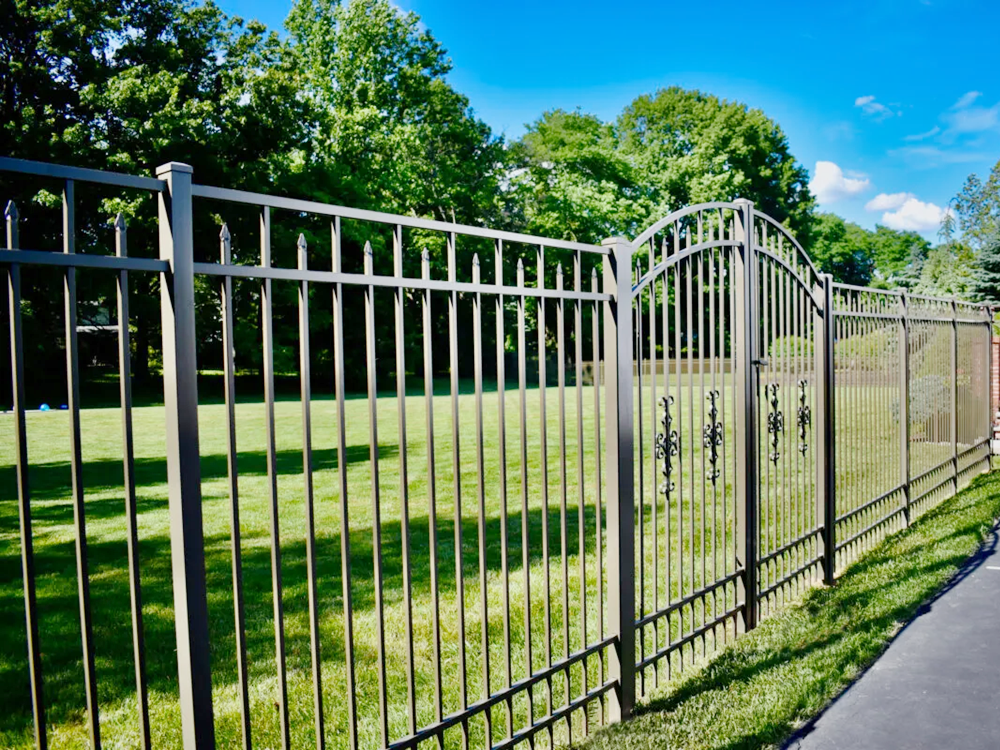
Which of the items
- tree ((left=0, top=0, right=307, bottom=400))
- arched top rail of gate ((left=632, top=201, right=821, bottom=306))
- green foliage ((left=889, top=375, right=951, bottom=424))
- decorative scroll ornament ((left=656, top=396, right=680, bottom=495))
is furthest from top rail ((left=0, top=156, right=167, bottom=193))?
tree ((left=0, top=0, right=307, bottom=400))

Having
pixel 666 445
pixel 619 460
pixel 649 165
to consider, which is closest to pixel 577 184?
pixel 649 165

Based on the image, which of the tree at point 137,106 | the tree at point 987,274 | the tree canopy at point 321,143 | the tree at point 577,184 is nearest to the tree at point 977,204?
the tree canopy at point 321,143

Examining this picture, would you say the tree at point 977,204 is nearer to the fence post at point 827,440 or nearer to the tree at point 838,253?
the tree at point 838,253

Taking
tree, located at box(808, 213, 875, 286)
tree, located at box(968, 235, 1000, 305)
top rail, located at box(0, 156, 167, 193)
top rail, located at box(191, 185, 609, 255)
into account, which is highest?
tree, located at box(808, 213, 875, 286)

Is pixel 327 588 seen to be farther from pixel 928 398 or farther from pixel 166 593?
pixel 928 398

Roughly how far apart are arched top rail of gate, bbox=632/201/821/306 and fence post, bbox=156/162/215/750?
2326 millimetres

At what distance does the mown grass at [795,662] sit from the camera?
3355 mm

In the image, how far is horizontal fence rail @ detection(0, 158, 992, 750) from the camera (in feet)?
6.40

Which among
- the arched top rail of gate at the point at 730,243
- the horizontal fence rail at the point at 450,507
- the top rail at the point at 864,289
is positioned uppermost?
the arched top rail of gate at the point at 730,243

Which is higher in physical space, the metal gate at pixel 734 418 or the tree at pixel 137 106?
the tree at pixel 137 106

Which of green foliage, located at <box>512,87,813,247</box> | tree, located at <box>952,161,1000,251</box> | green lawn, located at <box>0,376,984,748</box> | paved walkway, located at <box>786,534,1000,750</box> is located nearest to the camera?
paved walkway, located at <box>786,534,1000,750</box>

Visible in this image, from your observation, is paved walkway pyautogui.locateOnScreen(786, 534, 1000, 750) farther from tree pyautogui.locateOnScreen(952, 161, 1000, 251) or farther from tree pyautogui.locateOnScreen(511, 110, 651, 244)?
tree pyautogui.locateOnScreen(952, 161, 1000, 251)

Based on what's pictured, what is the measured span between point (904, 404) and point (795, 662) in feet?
14.9

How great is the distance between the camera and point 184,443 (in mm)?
1934
